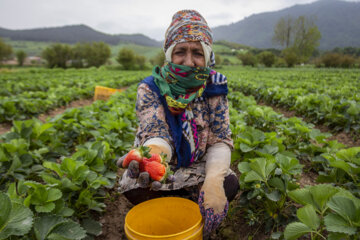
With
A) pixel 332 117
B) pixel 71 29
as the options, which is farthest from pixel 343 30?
pixel 332 117

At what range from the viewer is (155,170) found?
3.35ft

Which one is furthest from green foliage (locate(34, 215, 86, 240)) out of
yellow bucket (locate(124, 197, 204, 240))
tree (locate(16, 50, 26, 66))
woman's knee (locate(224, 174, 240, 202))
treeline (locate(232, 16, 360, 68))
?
tree (locate(16, 50, 26, 66))

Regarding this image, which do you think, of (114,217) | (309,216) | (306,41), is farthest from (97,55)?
(309,216)

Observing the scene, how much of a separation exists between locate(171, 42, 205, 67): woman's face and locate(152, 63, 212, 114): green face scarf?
6 centimetres

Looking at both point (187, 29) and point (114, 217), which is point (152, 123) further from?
point (114, 217)

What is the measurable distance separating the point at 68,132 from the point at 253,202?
268 centimetres

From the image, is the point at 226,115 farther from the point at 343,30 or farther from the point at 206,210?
the point at 343,30

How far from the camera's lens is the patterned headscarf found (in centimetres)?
162

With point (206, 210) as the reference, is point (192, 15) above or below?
A: above

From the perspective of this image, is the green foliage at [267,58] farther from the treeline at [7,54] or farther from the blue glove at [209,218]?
the treeline at [7,54]

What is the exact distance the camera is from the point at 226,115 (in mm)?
1841

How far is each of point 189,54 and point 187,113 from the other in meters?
Answer: 0.43

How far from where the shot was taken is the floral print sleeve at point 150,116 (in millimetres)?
1571

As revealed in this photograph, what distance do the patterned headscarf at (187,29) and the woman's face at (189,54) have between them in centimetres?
4
